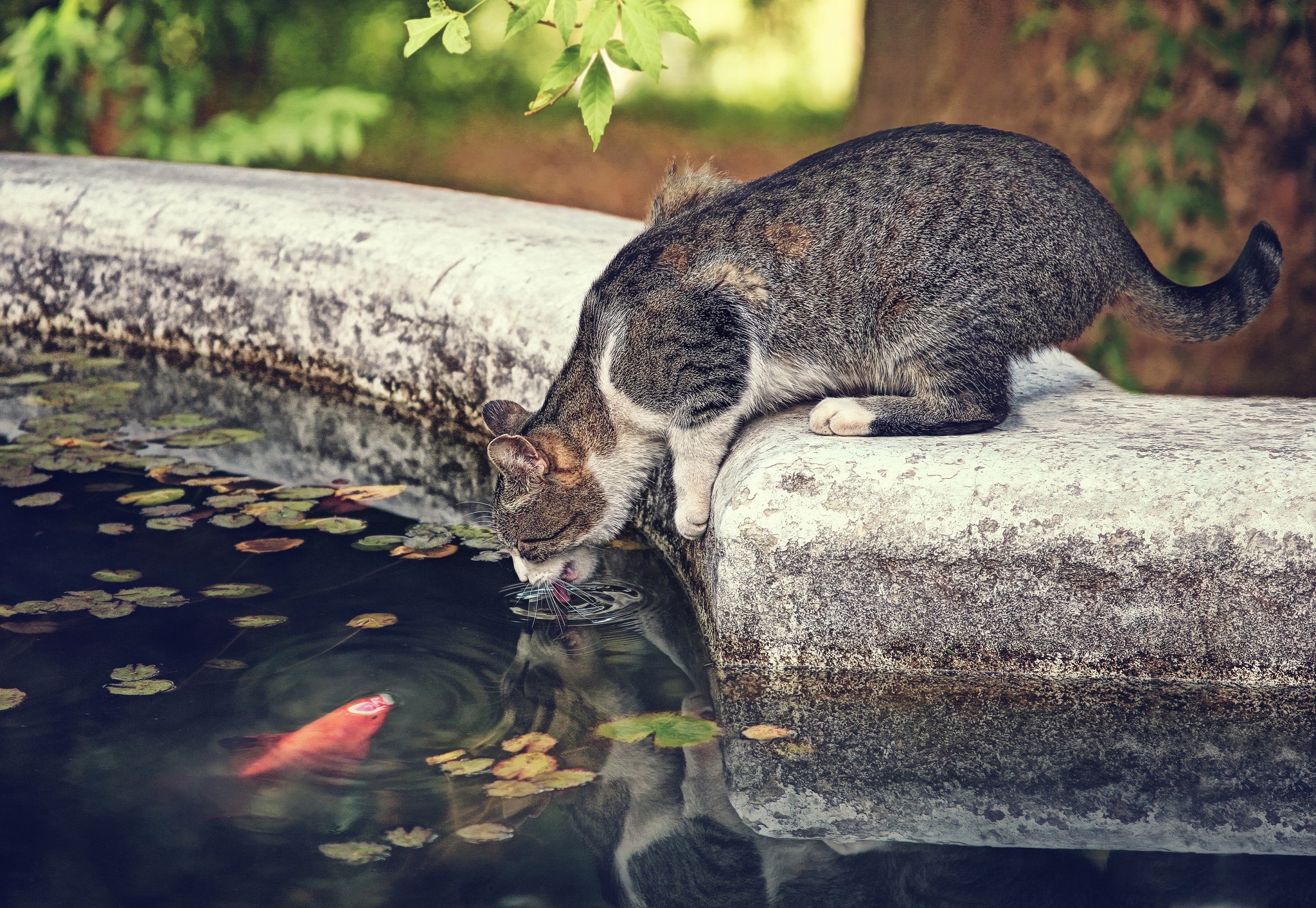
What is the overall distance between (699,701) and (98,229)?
3293 millimetres

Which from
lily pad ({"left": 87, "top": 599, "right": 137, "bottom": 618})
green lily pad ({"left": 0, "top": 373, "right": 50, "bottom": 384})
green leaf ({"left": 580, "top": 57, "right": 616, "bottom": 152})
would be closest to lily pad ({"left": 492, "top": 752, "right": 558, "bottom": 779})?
lily pad ({"left": 87, "top": 599, "right": 137, "bottom": 618})

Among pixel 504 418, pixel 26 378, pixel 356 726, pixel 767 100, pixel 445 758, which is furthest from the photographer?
pixel 767 100

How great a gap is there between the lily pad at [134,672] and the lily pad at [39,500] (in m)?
1.04

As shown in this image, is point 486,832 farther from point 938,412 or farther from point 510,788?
point 938,412

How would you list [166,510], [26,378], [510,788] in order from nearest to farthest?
[510,788] < [166,510] < [26,378]

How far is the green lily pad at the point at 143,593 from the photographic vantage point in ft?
8.98

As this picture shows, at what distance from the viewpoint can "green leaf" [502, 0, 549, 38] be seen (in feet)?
7.48

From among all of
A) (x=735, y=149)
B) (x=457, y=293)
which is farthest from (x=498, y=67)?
(x=457, y=293)

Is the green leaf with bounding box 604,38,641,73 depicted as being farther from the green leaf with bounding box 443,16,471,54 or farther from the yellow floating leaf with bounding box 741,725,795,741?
the yellow floating leaf with bounding box 741,725,795,741

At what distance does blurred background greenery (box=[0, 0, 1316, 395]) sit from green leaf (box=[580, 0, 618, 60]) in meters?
1.61

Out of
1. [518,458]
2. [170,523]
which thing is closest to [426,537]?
[518,458]

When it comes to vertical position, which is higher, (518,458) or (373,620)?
(518,458)

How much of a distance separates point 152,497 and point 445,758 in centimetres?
163

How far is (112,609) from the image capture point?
2.68 metres
